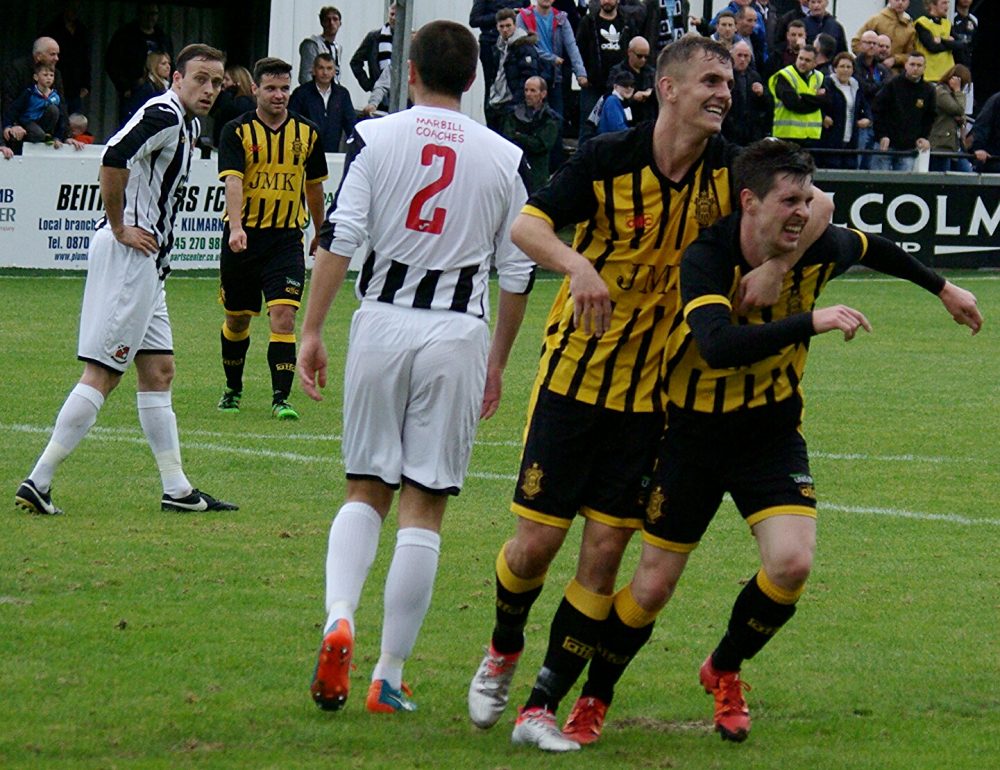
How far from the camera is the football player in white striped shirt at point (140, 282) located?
26.8 ft

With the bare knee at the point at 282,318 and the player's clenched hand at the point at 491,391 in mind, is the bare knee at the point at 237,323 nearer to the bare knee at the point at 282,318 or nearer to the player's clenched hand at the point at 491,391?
the bare knee at the point at 282,318

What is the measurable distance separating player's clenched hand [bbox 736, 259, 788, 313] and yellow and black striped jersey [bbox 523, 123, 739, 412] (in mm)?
288

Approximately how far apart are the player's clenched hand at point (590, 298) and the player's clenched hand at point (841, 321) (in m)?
0.59

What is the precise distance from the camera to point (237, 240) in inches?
448

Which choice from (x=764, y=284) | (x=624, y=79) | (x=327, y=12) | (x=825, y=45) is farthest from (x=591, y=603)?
(x=825, y=45)

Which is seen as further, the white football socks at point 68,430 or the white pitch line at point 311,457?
the white pitch line at point 311,457

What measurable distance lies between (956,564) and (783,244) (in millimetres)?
3175

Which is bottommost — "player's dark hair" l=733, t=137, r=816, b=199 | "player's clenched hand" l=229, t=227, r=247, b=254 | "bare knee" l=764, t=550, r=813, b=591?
"bare knee" l=764, t=550, r=813, b=591

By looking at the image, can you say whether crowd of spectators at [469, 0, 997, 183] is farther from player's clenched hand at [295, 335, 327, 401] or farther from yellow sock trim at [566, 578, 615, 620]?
yellow sock trim at [566, 578, 615, 620]

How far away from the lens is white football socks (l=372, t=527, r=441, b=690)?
5391mm

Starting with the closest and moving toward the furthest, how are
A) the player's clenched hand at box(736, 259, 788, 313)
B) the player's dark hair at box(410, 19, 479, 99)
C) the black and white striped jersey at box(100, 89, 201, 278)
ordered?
1. the player's clenched hand at box(736, 259, 788, 313)
2. the player's dark hair at box(410, 19, 479, 99)
3. the black and white striped jersey at box(100, 89, 201, 278)

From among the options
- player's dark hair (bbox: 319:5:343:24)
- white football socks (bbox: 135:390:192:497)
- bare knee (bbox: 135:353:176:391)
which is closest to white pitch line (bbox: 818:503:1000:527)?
white football socks (bbox: 135:390:192:497)

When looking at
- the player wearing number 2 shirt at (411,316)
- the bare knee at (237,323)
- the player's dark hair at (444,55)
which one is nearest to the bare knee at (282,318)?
the bare knee at (237,323)

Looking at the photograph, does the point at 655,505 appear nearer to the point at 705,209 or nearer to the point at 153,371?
the point at 705,209
